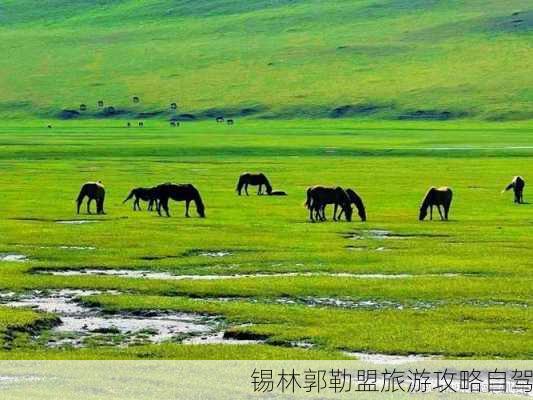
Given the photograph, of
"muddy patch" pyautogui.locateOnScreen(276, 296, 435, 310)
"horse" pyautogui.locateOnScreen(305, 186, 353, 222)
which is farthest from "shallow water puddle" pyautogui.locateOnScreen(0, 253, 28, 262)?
"horse" pyautogui.locateOnScreen(305, 186, 353, 222)

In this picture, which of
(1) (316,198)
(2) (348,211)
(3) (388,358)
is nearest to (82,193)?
(1) (316,198)

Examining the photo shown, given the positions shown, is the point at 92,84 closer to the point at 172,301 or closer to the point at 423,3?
the point at 423,3

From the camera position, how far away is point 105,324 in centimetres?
1981

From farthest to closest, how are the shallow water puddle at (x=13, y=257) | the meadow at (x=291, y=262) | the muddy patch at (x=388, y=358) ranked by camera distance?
the shallow water puddle at (x=13, y=257) < the meadow at (x=291, y=262) < the muddy patch at (x=388, y=358)

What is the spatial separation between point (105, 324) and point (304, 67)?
146276 mm

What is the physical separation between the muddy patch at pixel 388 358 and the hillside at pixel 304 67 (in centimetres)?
11354

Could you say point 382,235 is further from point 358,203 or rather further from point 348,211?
point 358,203

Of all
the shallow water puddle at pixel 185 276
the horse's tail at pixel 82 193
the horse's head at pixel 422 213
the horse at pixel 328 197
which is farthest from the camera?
the horse's tail at pixel 82 193

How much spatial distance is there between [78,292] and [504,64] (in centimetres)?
13856

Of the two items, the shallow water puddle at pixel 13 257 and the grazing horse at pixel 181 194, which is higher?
the grazing horse at pixel 181 194

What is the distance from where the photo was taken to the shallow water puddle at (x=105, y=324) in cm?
1862

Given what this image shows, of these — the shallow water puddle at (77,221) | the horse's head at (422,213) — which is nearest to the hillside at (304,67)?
the horse's head at (422,213)

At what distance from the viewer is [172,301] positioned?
855 inches

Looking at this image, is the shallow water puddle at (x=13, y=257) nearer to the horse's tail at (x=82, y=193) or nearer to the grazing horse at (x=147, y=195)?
the horse's tail at (x=82, y=193)
